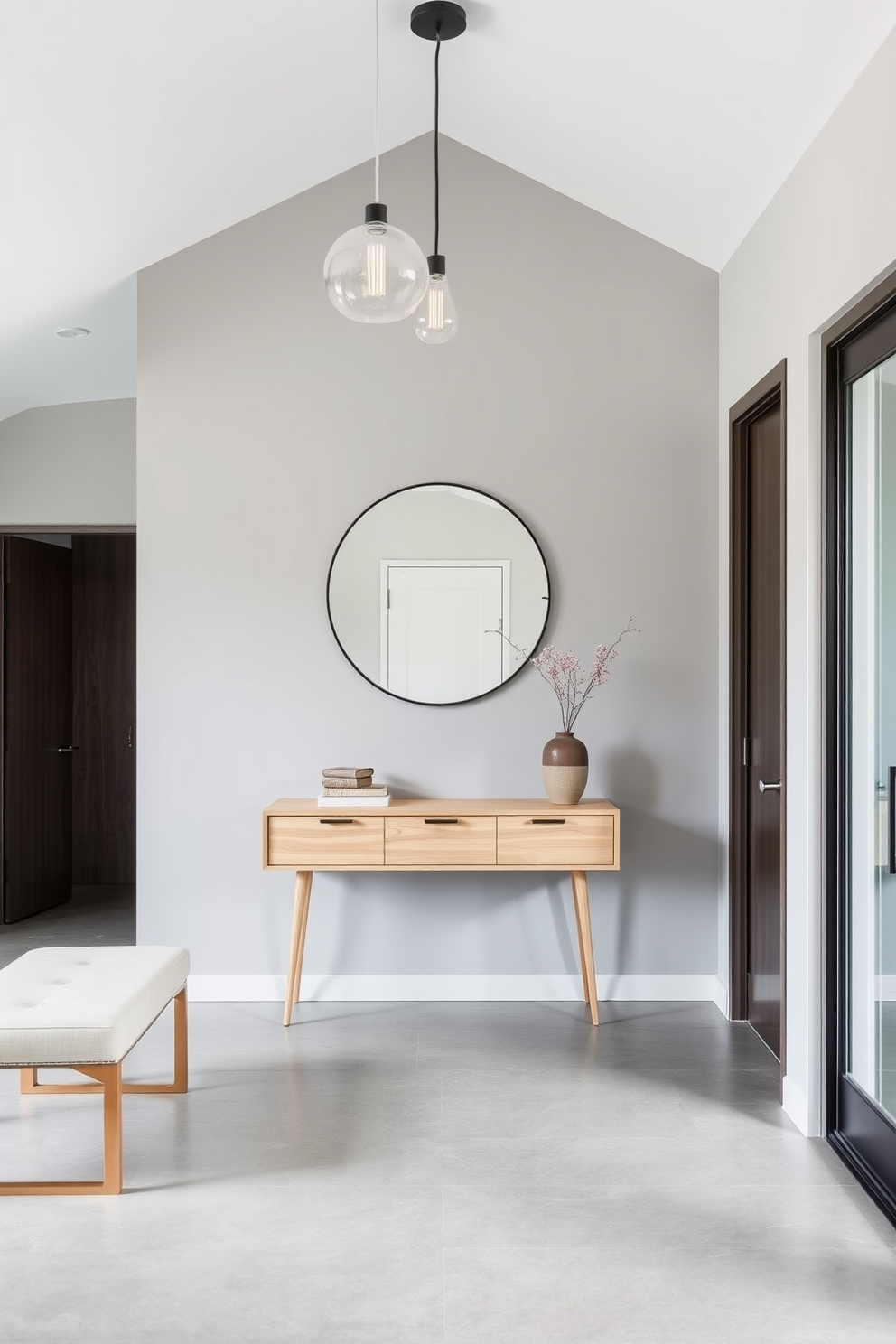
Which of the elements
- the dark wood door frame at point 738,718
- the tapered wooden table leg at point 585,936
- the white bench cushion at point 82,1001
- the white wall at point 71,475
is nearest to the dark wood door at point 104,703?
the white wall at point 71,475

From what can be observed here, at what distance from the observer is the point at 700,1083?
129 inches

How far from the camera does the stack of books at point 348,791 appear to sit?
12.3 ft

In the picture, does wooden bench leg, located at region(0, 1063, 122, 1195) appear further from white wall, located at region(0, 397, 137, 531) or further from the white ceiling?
white wall, located at region(0, 397, 137, 531)

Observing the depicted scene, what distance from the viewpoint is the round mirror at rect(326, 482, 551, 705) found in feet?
13.3

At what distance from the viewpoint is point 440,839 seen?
371 cm

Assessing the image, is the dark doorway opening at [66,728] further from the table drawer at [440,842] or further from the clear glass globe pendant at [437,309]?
the clear glass globe pendant at [437,309]

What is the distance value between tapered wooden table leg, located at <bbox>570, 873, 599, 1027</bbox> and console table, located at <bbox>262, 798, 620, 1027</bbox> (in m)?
0.12

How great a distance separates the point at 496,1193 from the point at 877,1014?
1.01m

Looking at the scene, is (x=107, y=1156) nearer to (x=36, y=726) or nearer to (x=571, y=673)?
(x=571, y=673)

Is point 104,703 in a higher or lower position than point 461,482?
lower

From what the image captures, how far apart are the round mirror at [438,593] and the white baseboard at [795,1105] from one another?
167 centimetres

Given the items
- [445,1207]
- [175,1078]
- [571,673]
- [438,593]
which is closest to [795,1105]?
[445,1207]

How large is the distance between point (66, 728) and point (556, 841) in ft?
11.0

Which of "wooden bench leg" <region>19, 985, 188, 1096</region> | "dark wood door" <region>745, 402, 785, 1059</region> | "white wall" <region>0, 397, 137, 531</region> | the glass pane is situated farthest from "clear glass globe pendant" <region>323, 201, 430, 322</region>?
"white wall" <region>0, 397, 137, 531</region>
